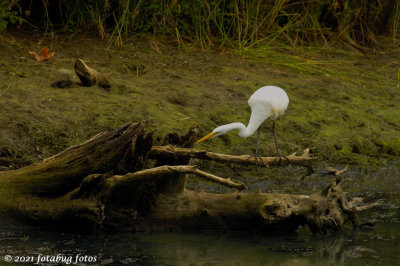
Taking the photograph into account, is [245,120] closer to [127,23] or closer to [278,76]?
[278,76]

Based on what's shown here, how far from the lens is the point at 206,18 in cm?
1051

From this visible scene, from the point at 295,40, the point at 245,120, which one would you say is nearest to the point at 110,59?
the point at 245,120

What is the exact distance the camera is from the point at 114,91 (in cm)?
877

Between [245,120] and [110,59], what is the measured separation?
7.12 ft

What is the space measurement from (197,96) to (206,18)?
1907 mm

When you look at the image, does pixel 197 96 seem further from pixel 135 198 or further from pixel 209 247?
pixel 209 247

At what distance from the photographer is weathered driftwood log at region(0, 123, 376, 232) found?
219 inches

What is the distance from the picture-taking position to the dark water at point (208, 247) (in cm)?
526

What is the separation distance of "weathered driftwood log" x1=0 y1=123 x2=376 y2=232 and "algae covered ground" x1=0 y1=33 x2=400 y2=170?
1484mm

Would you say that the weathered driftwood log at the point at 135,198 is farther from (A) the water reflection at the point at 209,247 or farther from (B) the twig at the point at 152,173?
(A) the water reflection at the point at 209,247

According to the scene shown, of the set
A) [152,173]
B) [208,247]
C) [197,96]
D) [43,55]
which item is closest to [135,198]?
[152,173]

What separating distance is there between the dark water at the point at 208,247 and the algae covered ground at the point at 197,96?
180cm

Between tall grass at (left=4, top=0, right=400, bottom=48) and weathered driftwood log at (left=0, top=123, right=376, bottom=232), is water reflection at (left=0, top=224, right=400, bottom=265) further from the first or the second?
tall grass at (left=4, top=0, right=400, bottom=48)

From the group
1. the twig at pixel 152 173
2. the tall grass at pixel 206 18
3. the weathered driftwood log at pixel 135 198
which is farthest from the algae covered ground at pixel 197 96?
the twig at pixel 152 173
